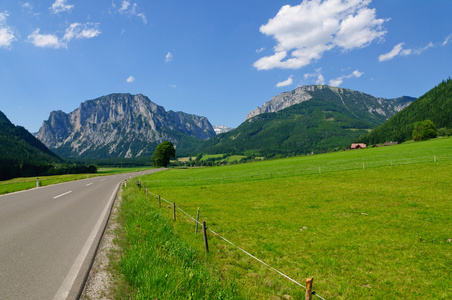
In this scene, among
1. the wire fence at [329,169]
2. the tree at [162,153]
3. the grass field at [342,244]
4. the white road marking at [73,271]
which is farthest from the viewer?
the tree at [162,153]

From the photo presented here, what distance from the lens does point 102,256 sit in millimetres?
6984

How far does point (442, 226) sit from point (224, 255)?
10.8 metres

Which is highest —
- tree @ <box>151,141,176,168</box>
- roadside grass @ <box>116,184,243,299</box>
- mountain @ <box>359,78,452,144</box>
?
mountain @ <box>359,78,452,144</box>

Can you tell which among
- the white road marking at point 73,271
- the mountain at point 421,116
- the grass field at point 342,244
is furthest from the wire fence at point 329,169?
the mountain at point 421,116

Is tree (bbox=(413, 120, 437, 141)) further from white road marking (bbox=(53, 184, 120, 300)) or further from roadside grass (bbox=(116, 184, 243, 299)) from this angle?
white road marking (bbox=(53, 184, 120, 300))

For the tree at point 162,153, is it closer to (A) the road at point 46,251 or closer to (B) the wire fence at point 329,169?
(B) the wire fence at point 329,169

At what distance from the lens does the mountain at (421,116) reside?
15075 centimetres

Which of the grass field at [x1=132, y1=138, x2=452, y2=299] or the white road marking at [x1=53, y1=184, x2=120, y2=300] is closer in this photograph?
the white road marking at [x1=53, y1=184, x2=120, y2=300]

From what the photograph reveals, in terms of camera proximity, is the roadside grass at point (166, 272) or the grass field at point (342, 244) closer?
the roadside grass at point (166, 272)

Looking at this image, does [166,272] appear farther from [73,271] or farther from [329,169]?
[329,169]

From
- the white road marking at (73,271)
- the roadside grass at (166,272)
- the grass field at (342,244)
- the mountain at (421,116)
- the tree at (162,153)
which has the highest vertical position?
the mountain at (421,116)

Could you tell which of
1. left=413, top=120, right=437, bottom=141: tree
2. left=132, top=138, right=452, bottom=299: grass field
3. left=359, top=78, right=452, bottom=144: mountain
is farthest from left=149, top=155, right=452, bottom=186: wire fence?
left=359, top=78, right=452, bottom=144: mountain

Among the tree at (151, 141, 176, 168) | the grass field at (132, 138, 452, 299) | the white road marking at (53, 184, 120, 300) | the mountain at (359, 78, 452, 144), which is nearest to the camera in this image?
the white road marking at (53, 184, 120, 300)

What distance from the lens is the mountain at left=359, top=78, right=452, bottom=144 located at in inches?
5935
